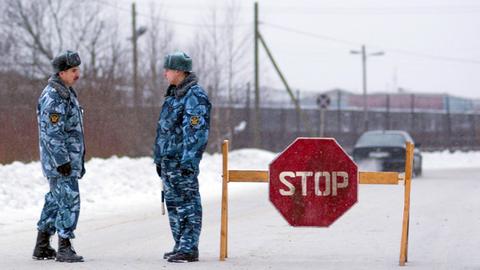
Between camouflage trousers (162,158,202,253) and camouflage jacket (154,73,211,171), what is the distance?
0.38ft

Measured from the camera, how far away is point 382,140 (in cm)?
3138

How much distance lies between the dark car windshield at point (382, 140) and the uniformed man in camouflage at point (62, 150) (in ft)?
72.8

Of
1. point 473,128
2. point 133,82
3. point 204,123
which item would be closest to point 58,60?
point 204,123

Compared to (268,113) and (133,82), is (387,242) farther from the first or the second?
(268,113)

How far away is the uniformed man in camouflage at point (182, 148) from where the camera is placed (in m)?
9.02

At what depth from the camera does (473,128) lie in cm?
6112

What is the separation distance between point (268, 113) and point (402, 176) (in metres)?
39.1

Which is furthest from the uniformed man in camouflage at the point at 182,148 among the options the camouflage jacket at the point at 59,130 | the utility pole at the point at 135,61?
the utility pole at the point at 135,61

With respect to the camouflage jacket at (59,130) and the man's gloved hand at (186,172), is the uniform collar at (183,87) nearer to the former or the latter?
the man's gloved hand at (186,172)

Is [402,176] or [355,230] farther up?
[402,176]

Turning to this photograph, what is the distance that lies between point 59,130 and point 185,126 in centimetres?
107

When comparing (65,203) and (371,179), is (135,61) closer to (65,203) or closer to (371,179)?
(65,203)

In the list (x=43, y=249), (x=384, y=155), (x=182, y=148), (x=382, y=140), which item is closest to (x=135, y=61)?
(x=382, y=140)

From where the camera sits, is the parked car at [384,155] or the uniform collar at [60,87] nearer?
the uniform collar at [60,87]
